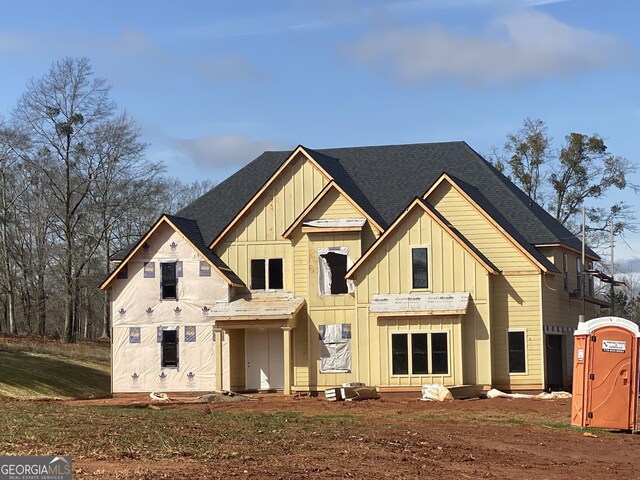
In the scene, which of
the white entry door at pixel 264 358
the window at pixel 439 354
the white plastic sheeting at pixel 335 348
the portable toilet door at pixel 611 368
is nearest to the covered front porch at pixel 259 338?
the white entry door at pixel 264 358

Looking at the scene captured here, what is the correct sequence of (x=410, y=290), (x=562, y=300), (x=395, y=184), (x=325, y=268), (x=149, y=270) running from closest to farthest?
(x=410, y=290) → (x=325, y=268) → (x=562, y=300) → (x=149, y=270) → (x=395, y=184)

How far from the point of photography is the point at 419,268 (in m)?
35.8

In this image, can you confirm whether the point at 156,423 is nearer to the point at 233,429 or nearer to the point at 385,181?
the point at 233,429

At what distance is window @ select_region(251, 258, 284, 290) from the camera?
38.2m

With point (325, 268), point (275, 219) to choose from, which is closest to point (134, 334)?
point (275, 219)

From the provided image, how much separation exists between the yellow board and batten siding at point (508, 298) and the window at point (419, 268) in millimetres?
1866

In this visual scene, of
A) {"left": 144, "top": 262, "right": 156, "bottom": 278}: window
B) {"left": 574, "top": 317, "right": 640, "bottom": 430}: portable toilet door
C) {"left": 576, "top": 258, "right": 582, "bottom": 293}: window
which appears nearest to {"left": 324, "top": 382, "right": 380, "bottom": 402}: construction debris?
{"left": 144, "top": 262, "right": 156, "bottom": 278}: window

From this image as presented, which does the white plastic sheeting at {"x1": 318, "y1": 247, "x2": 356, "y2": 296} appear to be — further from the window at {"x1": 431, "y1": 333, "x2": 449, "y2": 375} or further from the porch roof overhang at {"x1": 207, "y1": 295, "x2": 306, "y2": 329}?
the window at {"x1": 431, "y1": 333, "x2": 449, "y2": 375}

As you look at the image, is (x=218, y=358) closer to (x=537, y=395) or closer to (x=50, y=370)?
(x=50, y=370)

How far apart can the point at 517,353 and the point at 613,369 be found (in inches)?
487

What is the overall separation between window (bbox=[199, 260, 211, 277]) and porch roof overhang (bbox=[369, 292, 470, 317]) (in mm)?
6546

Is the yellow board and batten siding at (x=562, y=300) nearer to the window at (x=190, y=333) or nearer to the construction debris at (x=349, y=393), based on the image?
the construction debris at (x=349, y=393)

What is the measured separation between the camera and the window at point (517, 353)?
3562 cm

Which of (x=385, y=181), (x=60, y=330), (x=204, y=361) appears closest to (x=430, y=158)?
(x=385, y=181)
